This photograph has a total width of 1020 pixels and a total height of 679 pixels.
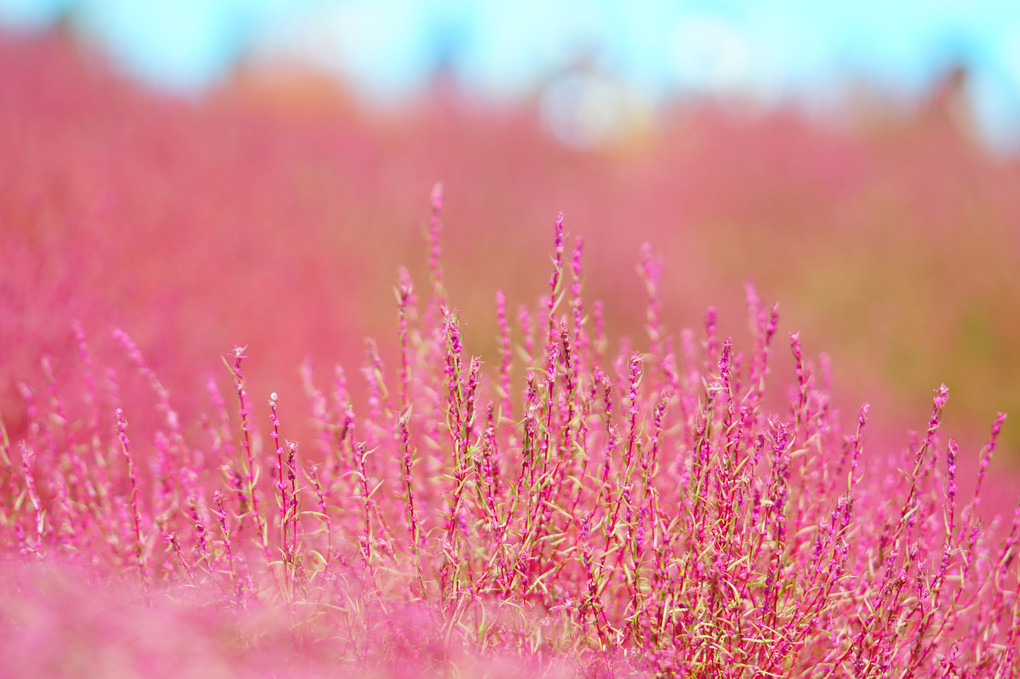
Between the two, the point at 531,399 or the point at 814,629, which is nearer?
the point at 531,399

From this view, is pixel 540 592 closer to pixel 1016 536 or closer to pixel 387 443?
pixel 387 443

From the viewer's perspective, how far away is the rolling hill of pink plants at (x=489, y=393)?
5.29 feet

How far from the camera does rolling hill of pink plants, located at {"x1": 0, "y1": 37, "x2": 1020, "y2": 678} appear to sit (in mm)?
1611

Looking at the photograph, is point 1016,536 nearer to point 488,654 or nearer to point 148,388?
point 488,654

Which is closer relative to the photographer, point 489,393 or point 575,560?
point 575,560

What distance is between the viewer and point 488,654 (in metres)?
1.60

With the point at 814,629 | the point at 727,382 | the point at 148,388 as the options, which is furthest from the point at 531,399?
the point at 148,388

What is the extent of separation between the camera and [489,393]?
399 centimetres

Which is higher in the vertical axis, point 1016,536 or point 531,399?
point 531,399

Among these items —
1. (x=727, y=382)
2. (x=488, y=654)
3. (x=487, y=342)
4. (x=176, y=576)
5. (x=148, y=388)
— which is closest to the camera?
(x=488, y=654)

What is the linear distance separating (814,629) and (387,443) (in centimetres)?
133

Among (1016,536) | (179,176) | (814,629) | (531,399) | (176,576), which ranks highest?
(179,176)

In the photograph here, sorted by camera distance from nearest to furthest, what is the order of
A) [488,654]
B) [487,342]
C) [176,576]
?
1. [488,654]
2. [176,576]
3. [487,342]

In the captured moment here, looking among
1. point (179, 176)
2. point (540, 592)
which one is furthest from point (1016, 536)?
point (179, 176)
